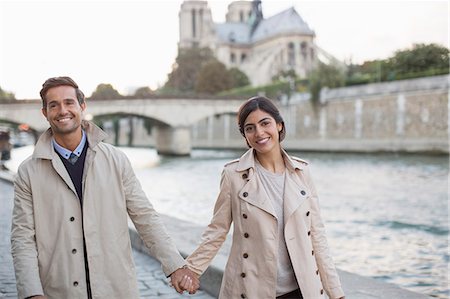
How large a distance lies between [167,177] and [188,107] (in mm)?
21034

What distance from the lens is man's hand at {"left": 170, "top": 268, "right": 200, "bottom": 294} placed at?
255cm

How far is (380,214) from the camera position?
1127cm

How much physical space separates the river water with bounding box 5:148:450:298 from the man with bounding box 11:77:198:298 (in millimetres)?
4318

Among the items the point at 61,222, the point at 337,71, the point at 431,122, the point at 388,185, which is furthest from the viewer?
the point at 337,71

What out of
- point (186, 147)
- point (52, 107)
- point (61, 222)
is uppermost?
point (52, 107)

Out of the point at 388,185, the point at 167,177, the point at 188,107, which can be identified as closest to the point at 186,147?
the point at 188,107

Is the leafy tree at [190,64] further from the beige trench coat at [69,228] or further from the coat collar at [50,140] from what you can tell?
the beige trench coat at [69,228]

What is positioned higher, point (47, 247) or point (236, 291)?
point (47, 247)

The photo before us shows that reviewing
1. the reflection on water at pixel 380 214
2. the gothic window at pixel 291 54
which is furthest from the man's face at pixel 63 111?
the gothic window at pixel 291 54

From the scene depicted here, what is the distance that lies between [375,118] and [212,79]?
2629 centimetres

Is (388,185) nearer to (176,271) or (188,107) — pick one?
(176,271)

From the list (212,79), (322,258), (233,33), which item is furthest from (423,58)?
(233,33)

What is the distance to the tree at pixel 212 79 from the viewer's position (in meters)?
58.7

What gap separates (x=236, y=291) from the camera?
8.02ft
